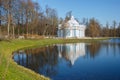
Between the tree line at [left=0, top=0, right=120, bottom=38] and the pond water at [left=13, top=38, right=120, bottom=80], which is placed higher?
the tree line at [left=0, top=0, right=120, bottom=38]

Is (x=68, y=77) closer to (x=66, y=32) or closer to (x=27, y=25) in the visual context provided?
(x=27, y=25)

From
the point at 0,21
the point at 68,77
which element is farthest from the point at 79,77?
the point at 0,21

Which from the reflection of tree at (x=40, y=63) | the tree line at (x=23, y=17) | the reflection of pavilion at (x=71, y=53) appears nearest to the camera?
the reflection of tree at (x=40, y=63)

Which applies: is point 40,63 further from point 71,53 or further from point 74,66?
point 71,53

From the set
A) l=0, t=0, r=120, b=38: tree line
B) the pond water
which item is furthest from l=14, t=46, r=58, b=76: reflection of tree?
l=0, t=0, r=120, b=38: tree line

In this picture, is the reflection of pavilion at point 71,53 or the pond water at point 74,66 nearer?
the pond water at point 74,66

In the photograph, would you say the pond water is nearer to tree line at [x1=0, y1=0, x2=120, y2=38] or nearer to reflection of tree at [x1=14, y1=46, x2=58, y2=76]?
reflection of tree at [x1=14, y1=46, x2=58, y2=76]

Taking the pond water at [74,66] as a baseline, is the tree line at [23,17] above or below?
above

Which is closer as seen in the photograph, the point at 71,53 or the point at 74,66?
the point at 74,66

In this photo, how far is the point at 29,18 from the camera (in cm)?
8112

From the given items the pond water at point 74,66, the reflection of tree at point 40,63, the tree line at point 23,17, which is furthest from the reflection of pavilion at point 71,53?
the tree line at point 23,17

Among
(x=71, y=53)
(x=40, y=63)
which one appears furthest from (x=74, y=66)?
(x=71, y=53)

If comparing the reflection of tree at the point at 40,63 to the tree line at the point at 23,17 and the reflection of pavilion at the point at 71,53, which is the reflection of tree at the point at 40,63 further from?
the tree line at the point at 23,17

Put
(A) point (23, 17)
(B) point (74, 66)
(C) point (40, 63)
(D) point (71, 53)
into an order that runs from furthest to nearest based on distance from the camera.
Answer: (A) point (23, 17)
(D) point (71, 53)
(C) point (40, 63)
(B) point (74, 66)
